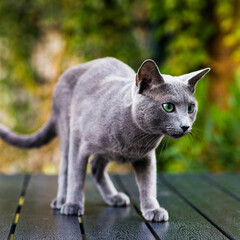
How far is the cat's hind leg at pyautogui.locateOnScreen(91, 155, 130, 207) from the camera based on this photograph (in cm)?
253

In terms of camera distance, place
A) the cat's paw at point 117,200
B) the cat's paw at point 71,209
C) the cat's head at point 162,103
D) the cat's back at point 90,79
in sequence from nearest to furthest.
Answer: the cat's head at point 162,103 → the cat's paw at point 71,209 → the cat's back at point 90,79 → the cat's paw at point 117,200

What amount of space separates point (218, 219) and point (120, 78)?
79cm

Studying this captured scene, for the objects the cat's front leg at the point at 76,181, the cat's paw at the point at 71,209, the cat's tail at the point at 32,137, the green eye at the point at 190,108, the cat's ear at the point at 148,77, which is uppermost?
the cat's ear at the point at 148,77

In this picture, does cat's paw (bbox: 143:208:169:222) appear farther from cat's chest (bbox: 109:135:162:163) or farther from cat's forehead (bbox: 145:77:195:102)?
cat's forehead (bbox: 145:77:195:102)

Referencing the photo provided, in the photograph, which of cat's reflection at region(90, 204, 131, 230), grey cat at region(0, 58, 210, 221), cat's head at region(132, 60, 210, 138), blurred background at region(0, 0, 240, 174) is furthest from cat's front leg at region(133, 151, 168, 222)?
blurred background at region(0, 0, 240, 174)

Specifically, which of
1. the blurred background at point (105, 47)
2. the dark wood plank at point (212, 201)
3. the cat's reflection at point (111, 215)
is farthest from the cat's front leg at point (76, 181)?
the blurred background at point (105, 47)

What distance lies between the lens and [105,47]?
16.0 feet

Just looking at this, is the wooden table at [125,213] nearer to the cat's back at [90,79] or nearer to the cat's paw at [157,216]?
the cat's paw at [157,216]

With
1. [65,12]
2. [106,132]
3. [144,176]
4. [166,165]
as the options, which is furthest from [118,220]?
[65,12]

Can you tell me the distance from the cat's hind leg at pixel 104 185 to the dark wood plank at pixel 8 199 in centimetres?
44

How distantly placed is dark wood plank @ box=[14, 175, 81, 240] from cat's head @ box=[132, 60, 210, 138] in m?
0.52

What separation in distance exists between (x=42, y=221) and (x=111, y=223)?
0.30 meters

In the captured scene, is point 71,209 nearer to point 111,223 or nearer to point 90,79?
point 111,223

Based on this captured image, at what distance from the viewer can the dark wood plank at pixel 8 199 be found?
6.82ft
